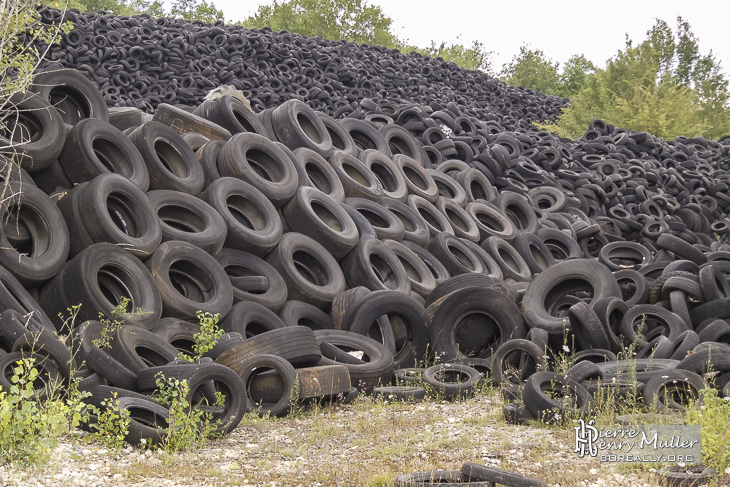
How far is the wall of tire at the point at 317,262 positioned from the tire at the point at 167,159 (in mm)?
30

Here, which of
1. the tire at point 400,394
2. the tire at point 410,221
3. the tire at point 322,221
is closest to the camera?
the tire at point 400,394

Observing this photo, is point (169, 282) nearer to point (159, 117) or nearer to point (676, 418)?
point (159, 117)

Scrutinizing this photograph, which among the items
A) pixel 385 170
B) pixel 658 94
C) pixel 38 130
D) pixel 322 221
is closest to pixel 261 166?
pixel 322 221

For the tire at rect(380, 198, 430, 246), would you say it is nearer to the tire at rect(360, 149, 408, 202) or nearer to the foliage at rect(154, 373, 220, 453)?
the tire at rect(360, 149, 408, 202)

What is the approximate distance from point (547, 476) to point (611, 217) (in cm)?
1309

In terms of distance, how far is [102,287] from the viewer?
784 cm

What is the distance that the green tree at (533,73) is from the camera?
49.2 meters

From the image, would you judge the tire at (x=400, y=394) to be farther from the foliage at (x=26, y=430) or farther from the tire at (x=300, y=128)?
the tire at (x=300, y=128)

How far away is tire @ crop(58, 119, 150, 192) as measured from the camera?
8.69 metres

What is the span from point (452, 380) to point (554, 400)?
6.22 feet

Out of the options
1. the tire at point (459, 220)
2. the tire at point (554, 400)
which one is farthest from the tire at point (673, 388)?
the tire at point (459, 220)

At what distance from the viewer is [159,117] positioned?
11.7 meters

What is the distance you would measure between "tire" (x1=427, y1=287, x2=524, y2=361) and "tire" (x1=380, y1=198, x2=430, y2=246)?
2.71 metres

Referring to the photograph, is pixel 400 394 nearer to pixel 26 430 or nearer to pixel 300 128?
pixel 26 430
